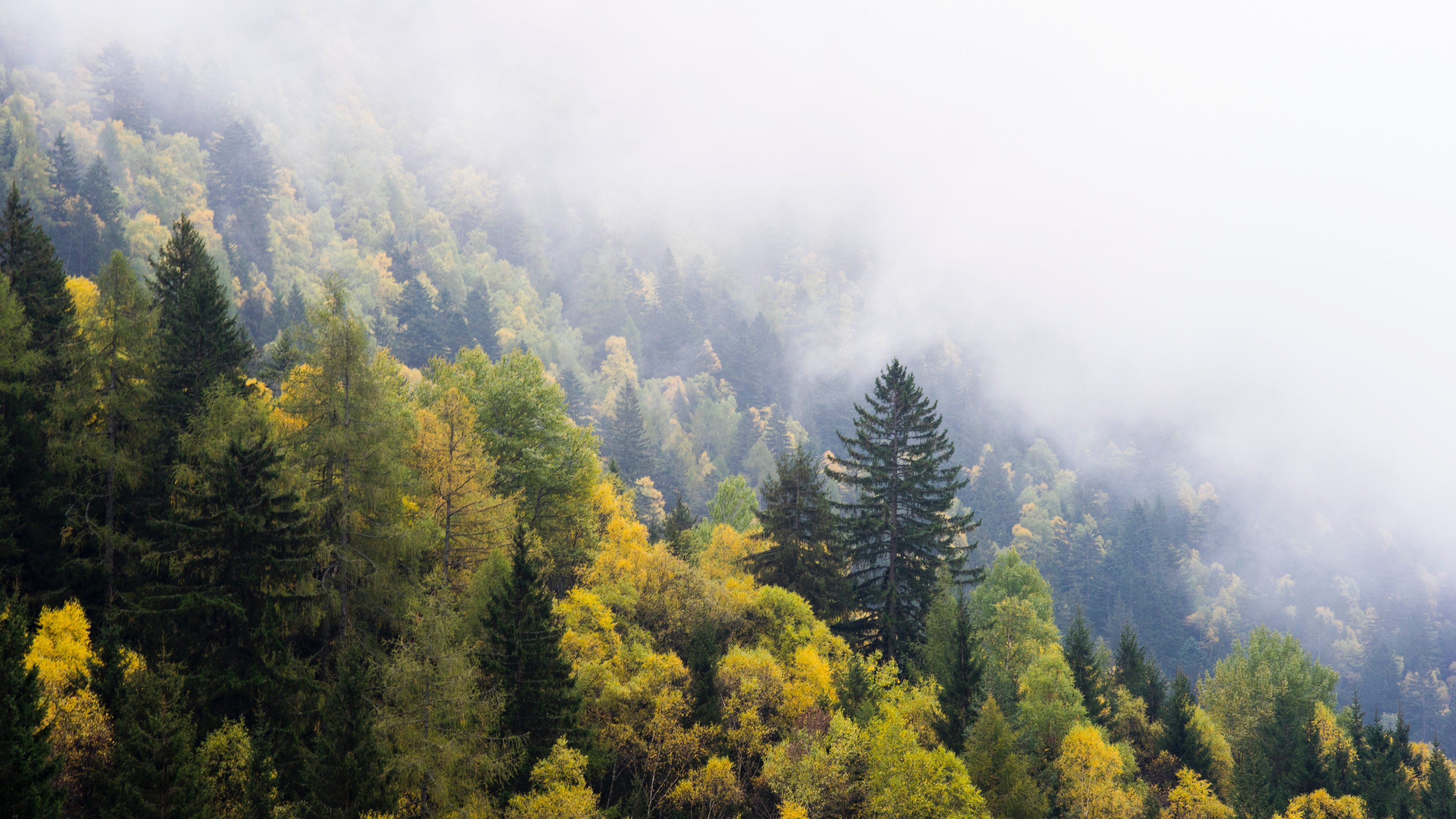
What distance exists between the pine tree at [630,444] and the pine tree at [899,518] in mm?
77946

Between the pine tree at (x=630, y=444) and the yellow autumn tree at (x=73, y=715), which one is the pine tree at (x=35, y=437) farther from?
the pine tree at (x=630, y=444)

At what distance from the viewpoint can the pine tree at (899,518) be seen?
4747cm

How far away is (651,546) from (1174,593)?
152704 millimetres

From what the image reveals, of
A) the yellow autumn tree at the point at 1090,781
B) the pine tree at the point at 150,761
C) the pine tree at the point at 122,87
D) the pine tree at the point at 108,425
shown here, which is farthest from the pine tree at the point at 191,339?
the pine tree at the point at 122,87

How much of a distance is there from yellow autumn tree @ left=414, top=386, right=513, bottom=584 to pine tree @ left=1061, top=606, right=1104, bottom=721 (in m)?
36.2

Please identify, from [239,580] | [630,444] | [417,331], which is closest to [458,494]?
[239,580]

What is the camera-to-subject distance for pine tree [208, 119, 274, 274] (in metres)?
151

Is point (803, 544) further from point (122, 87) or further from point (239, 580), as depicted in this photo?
point (122, 87)

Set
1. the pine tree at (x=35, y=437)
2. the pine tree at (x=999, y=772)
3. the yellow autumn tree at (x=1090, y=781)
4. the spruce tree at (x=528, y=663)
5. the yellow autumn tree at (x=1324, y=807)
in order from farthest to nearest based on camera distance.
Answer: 1. the yellow autumn tree at (x=1324, y=807)
2. the yellow autumn tree at (x=1090, y=781)
3. the pine tree at (x=999, y=772)
4. the spruce tree at (x=528, y=663)
5. the pine tree at (x=35, y=437)

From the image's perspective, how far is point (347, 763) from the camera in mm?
24625

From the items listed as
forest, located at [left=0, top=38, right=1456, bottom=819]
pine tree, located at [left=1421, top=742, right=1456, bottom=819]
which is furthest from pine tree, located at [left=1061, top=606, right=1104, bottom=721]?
pine tree, located at [left=1421, top=742, right=1456, bottom=819]

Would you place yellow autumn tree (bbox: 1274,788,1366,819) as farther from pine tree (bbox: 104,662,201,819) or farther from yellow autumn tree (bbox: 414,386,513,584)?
pine tree (bbox: 104,662,201,819)

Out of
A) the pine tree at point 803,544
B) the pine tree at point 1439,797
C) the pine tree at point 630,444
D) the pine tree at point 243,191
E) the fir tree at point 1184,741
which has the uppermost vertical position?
the pine tree at point 243,191

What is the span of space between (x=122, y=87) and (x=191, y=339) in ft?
577
